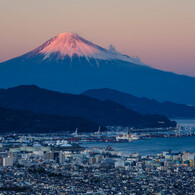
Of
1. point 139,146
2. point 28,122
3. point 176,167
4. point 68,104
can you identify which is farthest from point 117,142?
point 68,104

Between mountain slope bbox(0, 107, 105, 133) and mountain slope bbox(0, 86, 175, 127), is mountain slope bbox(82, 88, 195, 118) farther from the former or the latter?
mountain slope bbox(0, 107, 105, 133)

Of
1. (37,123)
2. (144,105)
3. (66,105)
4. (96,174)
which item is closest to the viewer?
(96,174)

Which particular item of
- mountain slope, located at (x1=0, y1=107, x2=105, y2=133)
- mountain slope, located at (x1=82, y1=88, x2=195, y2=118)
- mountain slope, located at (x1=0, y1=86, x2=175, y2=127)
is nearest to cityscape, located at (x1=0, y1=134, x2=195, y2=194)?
mountain slope, located at (x1=0, y1=107, x2=105, y2=133)

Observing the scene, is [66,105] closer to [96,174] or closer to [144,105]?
[144,105]

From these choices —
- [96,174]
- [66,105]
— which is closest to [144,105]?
[66,105]

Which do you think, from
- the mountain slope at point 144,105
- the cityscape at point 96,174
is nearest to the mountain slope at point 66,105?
the mountain slope at point 144,105

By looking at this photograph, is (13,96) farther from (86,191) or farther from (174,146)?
(86,191)
